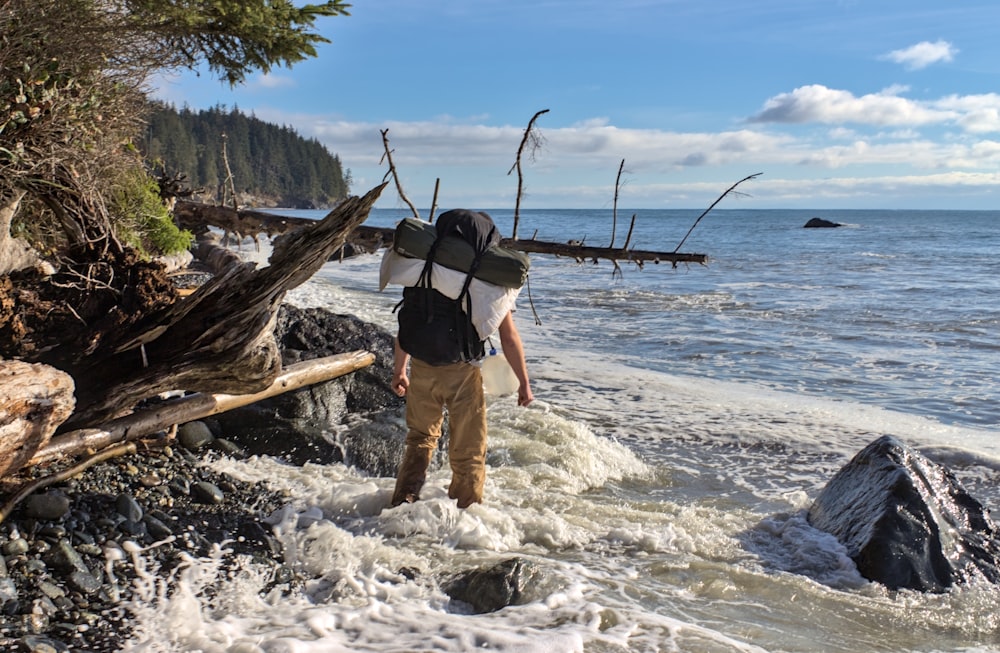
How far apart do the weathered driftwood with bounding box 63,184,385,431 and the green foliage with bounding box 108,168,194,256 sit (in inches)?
264

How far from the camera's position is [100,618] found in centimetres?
392

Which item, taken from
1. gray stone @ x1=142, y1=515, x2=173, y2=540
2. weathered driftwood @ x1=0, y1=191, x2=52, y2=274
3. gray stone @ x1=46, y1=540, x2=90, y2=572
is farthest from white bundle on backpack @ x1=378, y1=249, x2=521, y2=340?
weathered driftwood @ x1=0, y1=191, x2=52, y2=274

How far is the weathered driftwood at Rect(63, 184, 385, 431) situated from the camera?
5359 millimetres

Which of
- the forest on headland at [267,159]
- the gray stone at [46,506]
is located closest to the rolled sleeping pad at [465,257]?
the gray stone at [46,506]

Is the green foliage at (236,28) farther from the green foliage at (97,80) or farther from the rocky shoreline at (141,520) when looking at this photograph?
the rocky shoreline at (141,520)

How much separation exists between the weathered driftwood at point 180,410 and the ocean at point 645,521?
603 millimetres

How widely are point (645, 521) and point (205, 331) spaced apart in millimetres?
3645

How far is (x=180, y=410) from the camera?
6191mm

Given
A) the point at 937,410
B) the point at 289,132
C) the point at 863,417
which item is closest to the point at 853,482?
the point at 863,417

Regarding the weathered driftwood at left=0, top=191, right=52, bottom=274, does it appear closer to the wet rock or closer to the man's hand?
the man's hand

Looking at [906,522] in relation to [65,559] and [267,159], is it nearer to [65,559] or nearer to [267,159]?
[65,559]

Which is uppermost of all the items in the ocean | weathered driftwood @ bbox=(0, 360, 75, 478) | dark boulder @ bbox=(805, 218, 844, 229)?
dark boulder @ bbox=(805, 218, 844, 229)

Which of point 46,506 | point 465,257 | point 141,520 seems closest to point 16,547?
point 46,506

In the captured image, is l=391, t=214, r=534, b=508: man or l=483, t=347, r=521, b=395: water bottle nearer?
l=391, t=214, r=534, b=508: man
